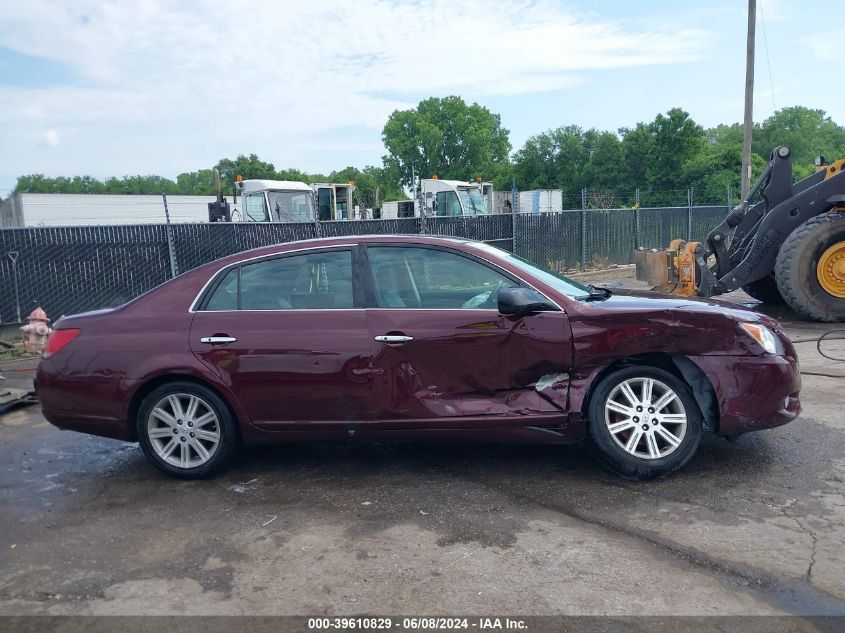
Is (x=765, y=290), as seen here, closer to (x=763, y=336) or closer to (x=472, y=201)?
(x=763, y=336)

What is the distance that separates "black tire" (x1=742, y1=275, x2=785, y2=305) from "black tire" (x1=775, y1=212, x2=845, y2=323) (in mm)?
1312

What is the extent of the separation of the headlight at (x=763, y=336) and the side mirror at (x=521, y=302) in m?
1.22

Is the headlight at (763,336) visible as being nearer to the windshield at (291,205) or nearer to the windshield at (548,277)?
the windshield at (548,277)

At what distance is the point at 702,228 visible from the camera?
875 inches

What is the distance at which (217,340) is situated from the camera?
15.9ft

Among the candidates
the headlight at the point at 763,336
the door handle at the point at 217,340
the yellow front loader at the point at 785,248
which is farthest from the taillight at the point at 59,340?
the yellow front loader at the point at 785,248

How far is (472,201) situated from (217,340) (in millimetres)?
18412

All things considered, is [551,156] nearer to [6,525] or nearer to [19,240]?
[19,240]

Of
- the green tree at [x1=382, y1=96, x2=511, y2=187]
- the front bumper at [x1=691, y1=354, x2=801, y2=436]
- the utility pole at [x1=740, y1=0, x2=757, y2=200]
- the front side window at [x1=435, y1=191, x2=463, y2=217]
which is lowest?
the front bumper at [x1=691, y1=354, x2=801, y2=436]

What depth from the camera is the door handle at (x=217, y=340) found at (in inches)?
190

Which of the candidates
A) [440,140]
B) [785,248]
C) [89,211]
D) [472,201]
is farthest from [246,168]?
[785,248]

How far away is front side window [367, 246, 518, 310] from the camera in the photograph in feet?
15.7

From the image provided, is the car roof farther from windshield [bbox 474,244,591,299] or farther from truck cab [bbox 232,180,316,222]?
truck cab [bbox 232,180,316,222]

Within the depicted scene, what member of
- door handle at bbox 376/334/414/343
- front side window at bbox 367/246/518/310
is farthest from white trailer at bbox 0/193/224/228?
door handle at bbox 376/334/414/343
